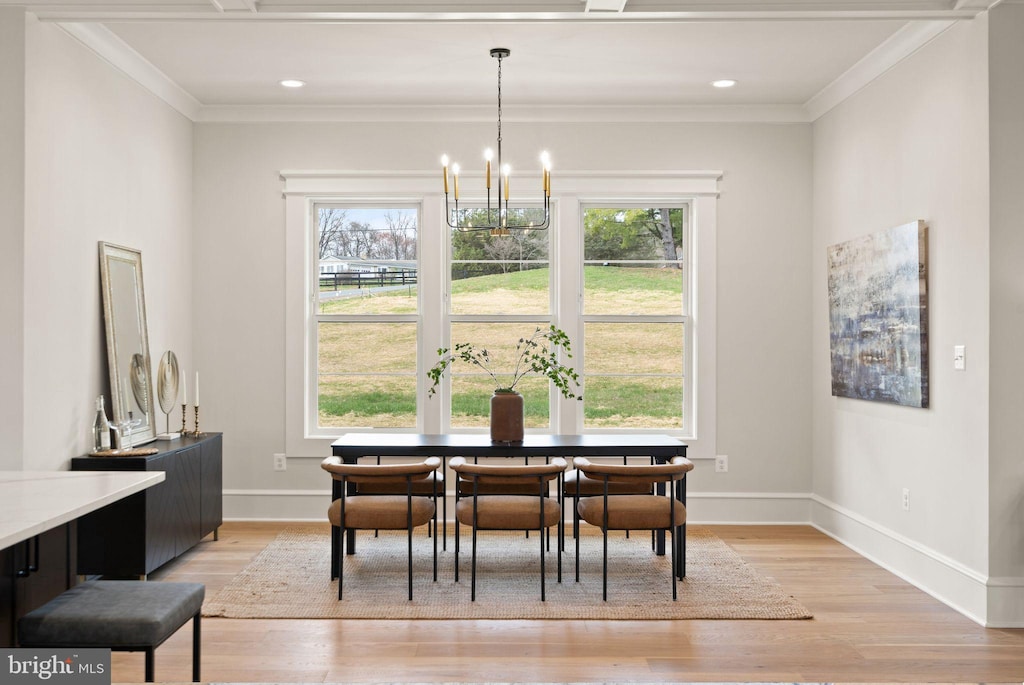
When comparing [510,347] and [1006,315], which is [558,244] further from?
[1006,315]

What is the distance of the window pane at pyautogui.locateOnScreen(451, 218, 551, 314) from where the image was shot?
6012 millimetres

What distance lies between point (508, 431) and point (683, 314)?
1.90 meters

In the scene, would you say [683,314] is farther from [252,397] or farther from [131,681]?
[131,681]

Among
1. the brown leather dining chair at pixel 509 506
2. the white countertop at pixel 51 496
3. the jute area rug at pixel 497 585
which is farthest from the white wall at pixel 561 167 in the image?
the white countertop at pixel 51 496

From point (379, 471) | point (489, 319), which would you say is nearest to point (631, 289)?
point (489, 319)

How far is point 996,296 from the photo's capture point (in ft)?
12.3

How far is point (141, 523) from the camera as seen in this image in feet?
13.8

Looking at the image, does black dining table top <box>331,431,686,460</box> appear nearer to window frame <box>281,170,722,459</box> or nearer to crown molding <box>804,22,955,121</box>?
window frame <box>281,170,722,459</box>

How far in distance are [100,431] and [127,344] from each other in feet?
1.87

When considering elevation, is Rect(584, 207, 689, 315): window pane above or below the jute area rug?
above

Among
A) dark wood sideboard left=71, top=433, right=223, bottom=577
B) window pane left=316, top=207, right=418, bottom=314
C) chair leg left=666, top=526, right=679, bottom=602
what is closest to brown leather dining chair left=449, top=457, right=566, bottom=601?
chair leg left=666, top=526, right=679, bottom=602

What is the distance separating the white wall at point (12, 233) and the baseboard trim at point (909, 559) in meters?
4.23

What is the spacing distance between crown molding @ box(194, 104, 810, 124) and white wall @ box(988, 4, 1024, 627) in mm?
2090

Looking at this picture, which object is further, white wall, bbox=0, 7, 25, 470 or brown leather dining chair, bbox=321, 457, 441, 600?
brown leather dining chair, bbox=321, 457, 441, 600
